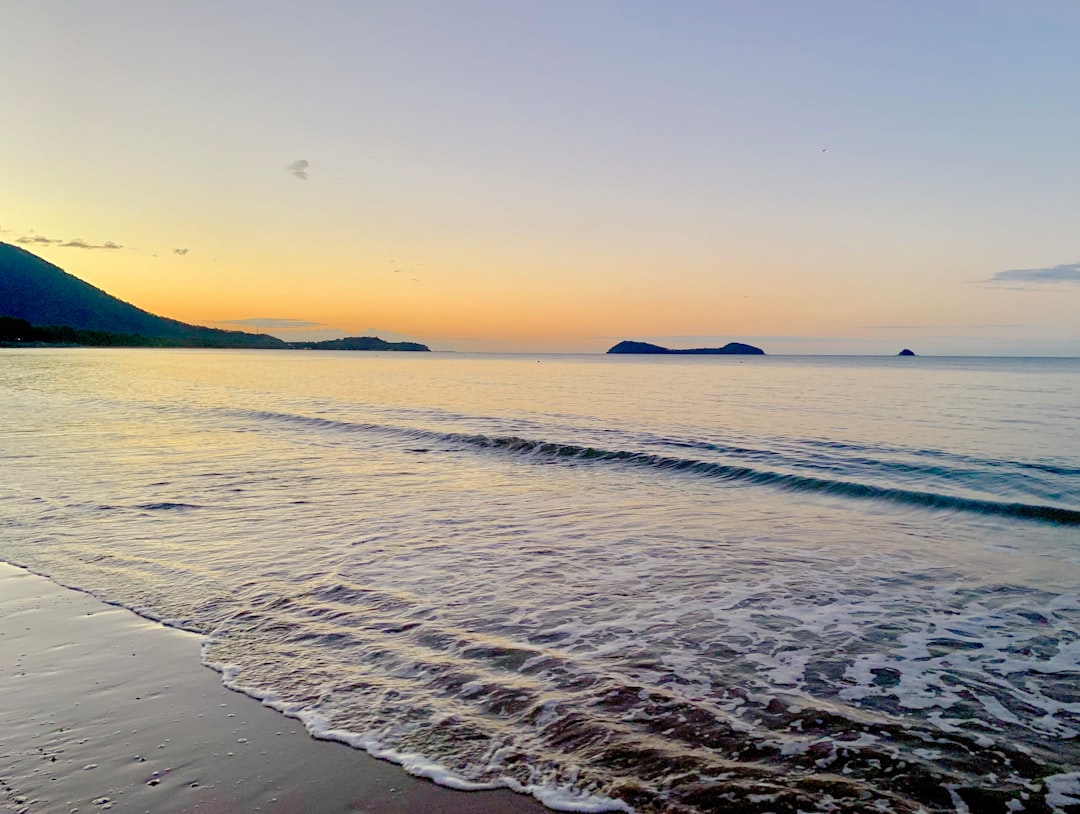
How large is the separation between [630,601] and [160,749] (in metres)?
5.49

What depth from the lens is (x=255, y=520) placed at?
12.4m

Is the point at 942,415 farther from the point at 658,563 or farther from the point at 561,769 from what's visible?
the point at 561,769

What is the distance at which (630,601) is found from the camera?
847 centimetres

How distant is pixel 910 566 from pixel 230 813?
34.3 feet

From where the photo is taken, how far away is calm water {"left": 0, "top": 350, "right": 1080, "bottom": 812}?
492 cm

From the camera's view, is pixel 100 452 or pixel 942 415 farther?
pixel 942 415

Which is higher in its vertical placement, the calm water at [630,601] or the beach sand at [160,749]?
the beach sand at [160,749]

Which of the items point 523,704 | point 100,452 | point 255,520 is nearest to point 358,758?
point 523,704

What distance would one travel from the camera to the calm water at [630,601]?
4.92 m

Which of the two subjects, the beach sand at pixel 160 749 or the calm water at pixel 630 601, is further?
the calm water at pixel 630 601

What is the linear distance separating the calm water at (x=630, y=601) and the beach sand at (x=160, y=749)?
0.86 ft

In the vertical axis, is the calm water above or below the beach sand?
below

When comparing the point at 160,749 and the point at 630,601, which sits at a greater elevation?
the point at 160,749

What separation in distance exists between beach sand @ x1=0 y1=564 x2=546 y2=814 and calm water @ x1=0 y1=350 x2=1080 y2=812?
262mm
